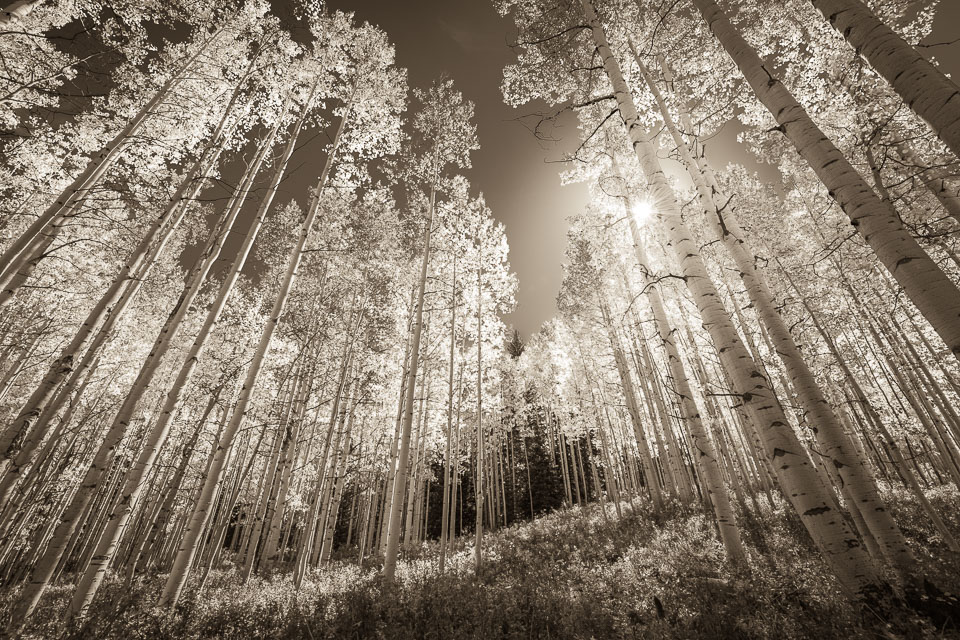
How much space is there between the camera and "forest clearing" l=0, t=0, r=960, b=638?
10.5 ft

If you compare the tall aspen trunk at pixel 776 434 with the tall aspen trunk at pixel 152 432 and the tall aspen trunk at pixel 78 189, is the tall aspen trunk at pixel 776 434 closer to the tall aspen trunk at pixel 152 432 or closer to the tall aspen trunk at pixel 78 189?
the tall aspen trunk at pixel 152 432

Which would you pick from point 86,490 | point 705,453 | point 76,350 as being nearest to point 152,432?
point 86,490

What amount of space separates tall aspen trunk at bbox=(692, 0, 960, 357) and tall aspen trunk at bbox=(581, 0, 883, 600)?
92 cm

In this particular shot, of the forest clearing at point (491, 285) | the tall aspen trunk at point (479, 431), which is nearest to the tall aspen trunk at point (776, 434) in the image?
the forest clearing at point (491, 285)

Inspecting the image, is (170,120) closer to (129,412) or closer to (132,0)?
(132,0)

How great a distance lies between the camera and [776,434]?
2564mm

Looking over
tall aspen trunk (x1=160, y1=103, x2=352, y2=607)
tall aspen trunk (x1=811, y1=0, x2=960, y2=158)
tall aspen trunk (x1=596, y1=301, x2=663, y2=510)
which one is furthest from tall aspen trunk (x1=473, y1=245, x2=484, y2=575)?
tall aspen trunk (x1=811, y1=0, x2=960, y2=158)

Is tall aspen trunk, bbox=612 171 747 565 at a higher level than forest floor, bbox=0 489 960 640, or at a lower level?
higher

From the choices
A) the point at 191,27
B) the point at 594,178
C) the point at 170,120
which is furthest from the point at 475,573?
the point at 191,27

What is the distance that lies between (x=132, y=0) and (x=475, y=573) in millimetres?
12780

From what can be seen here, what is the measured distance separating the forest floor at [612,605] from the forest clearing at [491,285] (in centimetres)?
5

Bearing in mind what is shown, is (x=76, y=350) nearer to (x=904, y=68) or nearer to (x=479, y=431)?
(x=479, y=431)

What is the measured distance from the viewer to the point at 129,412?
484 centimetres

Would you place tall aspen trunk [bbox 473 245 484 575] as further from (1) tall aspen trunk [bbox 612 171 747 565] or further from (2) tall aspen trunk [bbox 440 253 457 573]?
(1) tall aspen trunk [bbox 612 171 747 565]
